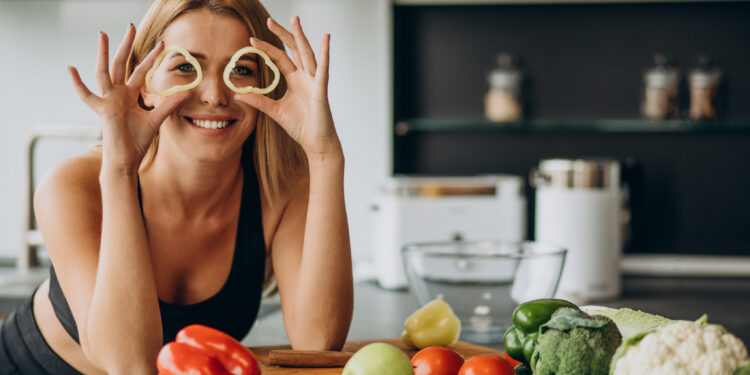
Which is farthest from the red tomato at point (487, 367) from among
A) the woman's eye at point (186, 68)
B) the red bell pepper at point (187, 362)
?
the woman's eye at point (186, 68)

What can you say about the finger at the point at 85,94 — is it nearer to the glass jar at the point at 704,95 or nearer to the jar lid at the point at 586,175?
the jar lid at the point at 586,175

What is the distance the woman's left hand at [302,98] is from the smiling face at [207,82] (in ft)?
0.12

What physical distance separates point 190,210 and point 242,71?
0.88 feet

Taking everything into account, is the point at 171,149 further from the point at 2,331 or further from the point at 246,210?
the point at 2,331

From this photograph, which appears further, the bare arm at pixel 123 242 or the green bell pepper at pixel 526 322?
the bare arm at pixel 123 242

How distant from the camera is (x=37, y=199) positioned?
1166 millimetres

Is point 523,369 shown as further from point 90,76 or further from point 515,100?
point 90,76

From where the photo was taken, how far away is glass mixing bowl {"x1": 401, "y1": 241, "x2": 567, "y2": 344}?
1.31 m

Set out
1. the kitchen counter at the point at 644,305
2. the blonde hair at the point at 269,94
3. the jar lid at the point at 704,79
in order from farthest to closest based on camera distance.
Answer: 1. the jar lid at the point at 704,79
2. the kitchen counter at the point at 644,305
3. the blonde hair at the point at 269,94

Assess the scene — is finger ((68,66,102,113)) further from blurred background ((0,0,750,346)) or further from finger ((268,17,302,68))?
blurred background ((0,0,750,346))

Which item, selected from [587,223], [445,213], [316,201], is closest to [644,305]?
[587,223]

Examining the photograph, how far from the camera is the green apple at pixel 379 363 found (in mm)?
833

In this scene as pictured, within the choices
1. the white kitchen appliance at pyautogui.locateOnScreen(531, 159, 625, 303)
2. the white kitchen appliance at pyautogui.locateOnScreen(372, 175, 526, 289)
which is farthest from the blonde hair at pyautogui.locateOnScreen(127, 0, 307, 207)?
the white kitchen appliance at pyautogui.locateOnScreen(531, 159, 625, 303)

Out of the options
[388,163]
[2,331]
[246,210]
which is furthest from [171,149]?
[388,163]
